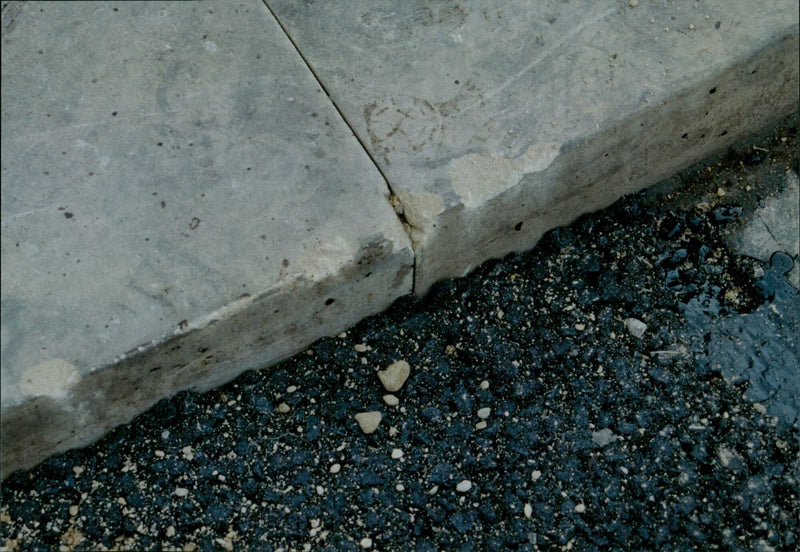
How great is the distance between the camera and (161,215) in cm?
220

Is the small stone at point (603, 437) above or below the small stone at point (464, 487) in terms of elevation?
above

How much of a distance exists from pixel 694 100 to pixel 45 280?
189cm

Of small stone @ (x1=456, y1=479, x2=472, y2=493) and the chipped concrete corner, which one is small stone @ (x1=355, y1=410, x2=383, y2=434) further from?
the chipped concrete corner

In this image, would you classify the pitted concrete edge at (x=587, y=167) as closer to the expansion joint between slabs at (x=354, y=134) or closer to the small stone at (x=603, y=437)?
the expansion joint between slabs at (x=354, y=134)

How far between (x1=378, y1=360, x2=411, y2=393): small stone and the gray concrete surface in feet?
0.59

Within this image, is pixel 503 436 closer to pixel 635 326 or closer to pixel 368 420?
pixel 368 420

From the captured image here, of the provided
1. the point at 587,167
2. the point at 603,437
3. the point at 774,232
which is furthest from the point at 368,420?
the point at 774,232

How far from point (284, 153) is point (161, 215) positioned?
0.37 meters

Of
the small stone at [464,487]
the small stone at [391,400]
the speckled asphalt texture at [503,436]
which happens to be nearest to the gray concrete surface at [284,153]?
the speckled asphalt texture at [503,436]

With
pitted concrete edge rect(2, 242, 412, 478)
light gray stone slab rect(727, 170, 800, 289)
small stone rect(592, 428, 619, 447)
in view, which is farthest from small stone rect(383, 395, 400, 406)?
light gray stone slab rect(727, 170, 800, 289)

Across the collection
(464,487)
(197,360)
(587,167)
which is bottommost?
(464,487)

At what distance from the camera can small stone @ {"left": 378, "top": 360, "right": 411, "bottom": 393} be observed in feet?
7.67

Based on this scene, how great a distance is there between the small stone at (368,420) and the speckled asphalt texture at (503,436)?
0.05ft

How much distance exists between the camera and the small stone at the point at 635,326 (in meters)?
2.47
